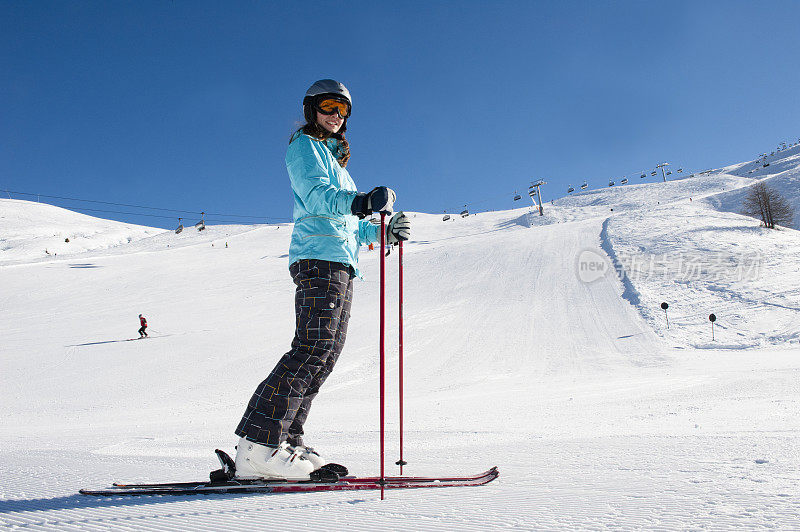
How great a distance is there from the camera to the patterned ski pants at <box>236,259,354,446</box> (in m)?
2.15

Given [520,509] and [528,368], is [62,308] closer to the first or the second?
[528,368]

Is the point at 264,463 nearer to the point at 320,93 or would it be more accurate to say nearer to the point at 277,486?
the point at 277,486

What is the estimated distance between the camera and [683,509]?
4.64 feet

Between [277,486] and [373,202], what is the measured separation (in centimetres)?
135

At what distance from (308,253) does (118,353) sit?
14120 mm

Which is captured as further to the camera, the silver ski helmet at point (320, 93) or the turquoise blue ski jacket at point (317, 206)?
the silver ski helmet at point (320, 93)

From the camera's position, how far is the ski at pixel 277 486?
198cm

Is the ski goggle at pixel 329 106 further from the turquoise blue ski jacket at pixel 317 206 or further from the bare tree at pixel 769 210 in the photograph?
the bare tree at pixel 769 210

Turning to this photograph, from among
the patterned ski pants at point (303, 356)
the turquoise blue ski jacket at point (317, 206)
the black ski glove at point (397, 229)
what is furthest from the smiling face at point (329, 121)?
the patterned ski pants at point (303, 356)

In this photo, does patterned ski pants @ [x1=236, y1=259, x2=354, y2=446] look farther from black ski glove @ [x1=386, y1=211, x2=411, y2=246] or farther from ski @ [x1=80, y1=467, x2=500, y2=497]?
black ski glove @ [x1=386, y1=211, x2=411, y2=246]

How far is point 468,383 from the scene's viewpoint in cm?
941

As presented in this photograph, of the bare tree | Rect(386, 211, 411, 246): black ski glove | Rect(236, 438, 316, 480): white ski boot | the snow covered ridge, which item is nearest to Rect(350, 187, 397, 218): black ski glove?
Rect(386, 211, 411, 246): black ski glove

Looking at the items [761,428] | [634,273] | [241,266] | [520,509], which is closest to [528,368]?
[761,428]

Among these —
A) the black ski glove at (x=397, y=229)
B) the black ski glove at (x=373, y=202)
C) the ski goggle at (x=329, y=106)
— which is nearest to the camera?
the black ski glove at (x=373, y=202)
